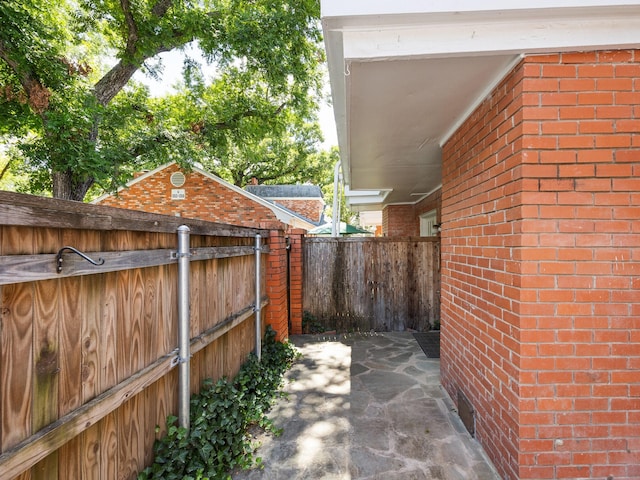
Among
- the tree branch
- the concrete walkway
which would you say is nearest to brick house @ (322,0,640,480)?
the concrete walkway

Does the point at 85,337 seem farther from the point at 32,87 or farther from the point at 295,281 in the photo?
the point at 32,87

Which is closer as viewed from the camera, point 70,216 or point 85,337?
point 70,216

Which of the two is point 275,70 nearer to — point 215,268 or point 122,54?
point 122,54

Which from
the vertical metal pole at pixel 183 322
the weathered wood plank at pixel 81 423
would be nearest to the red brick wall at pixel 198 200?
the vertical metal pole at pixel 183 322

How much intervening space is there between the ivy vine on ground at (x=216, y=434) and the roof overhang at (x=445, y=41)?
2.69 metres

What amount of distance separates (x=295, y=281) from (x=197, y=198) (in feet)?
26.3

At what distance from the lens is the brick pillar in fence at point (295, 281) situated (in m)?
5.94

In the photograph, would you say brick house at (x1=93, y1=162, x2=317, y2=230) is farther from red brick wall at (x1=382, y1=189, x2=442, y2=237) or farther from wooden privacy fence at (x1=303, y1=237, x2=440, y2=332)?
wooden privacy fence at (x1=303, y1=237, x2=440, y2=332)

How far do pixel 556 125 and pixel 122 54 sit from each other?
9206 mm

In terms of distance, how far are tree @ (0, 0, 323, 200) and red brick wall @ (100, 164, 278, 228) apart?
1922mm

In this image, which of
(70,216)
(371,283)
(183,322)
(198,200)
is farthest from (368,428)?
(198,200)

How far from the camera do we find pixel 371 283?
650 centimetres

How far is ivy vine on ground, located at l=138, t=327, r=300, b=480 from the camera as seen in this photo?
2041 mm

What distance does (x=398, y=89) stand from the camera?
8.02 ft
